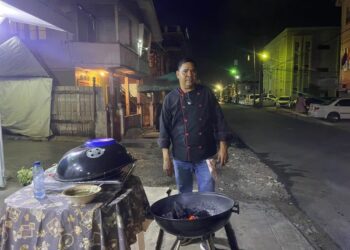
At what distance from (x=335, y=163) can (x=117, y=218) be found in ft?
27.3

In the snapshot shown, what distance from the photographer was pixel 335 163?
29.9 ft

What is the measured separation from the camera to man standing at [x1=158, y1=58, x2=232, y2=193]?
3570mm

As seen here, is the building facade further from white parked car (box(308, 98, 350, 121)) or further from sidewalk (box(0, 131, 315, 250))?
sidewalk (box(0, 131, 315, 250))

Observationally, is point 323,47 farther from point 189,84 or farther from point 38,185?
point 38,185

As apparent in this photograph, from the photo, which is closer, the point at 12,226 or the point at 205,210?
the point at 12,226

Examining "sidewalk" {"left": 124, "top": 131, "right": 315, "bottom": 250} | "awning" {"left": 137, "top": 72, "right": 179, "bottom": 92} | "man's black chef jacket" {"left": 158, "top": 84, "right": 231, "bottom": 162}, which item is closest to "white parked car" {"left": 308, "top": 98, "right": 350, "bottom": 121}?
"awning" {"left": 137, "top": 72, "right": 179, "bottom": 92}

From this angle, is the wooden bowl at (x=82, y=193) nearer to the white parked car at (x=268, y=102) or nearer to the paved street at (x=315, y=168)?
the paved street at (x=315, y=168)

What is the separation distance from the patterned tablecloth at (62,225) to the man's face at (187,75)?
156 centimetres

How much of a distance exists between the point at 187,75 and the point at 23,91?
10.3 meters

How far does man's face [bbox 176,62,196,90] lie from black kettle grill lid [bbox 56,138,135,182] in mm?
1119

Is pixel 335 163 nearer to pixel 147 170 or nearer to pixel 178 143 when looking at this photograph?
pixel 147 170

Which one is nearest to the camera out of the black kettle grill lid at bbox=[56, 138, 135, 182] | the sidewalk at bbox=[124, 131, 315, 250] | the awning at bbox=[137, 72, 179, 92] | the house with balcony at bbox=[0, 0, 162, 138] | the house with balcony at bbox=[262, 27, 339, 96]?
the black kettle grill lid at bbox=[56, 138, 135, 182]

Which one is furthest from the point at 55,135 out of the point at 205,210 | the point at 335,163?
the point at 205,210

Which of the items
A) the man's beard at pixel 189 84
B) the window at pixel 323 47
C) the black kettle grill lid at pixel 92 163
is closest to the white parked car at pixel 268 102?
the window at pixel 323 47
